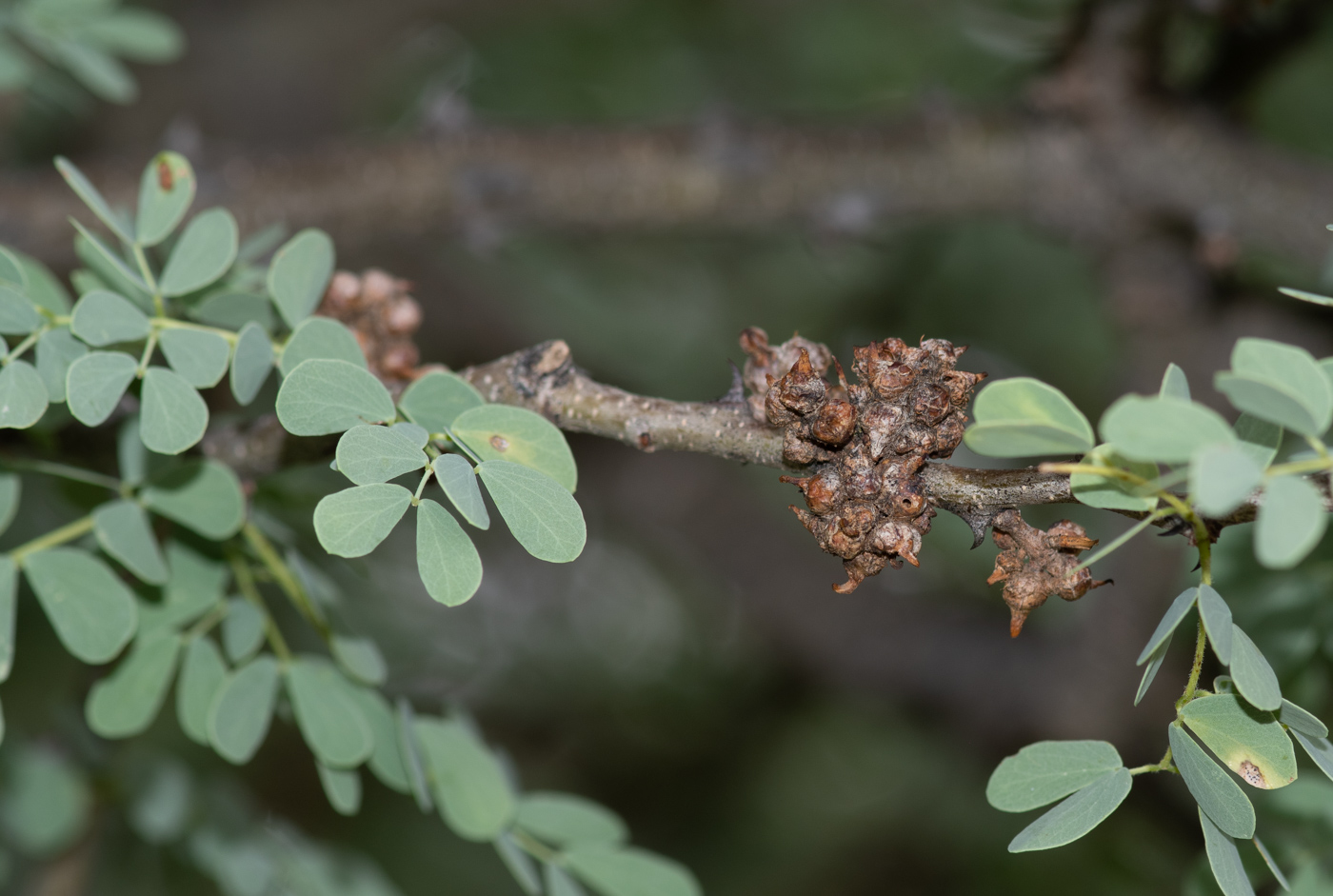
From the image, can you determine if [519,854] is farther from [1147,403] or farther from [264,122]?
[264,122]

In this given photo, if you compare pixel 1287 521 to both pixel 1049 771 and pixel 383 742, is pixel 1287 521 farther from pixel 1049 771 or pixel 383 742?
pixel 383 742

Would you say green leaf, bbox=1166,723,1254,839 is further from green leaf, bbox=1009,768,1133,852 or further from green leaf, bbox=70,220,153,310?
green leaf, bbox=70,220,153,310

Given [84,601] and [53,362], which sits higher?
[53,362]

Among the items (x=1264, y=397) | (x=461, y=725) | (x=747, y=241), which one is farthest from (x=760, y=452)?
(x=747, y=241)

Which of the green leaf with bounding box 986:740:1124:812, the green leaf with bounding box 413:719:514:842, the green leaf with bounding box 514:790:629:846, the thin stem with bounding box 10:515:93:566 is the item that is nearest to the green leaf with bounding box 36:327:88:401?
the thin stem with bounding box 10:515:93:566

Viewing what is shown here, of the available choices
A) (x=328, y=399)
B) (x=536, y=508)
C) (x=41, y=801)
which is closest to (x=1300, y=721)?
(x=536, y=508)

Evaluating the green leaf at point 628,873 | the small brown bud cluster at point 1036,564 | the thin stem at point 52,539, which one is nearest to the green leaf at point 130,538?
the thin stem at point 52,539
